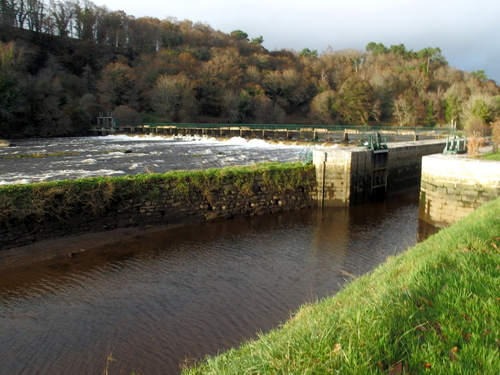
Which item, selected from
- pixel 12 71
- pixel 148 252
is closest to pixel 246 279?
pixel 148 252

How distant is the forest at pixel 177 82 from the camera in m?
56.2

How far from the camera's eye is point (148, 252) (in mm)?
11727

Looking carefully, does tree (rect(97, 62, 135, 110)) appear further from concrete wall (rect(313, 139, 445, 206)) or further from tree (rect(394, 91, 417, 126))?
concrete wall (rect(313, 139, 445, 206))

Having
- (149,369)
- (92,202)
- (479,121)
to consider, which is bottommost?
(149,369)

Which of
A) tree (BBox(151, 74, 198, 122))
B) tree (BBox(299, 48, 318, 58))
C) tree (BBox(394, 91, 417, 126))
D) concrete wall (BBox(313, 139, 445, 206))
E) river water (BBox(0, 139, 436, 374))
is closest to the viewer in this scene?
river water (BBox(0, 139, 436, 374))

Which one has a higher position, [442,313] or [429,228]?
[442,313]

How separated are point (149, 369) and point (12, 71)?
58.0m

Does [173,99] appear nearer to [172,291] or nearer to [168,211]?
[168,211]

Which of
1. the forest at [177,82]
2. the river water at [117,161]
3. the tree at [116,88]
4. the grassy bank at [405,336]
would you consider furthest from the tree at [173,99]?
the grassy bank at [405,336]

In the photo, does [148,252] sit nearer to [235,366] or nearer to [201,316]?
[201,316]

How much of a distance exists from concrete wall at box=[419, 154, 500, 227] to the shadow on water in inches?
48.9

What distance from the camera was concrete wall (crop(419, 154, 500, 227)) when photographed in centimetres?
1341

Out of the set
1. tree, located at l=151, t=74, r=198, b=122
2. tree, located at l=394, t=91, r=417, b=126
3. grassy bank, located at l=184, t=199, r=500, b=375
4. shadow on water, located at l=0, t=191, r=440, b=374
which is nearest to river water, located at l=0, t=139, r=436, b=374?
shadow on water, located at l=0, t=191, r=440, b=374

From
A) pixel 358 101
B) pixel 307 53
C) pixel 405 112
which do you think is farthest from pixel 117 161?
pixel 307 53
